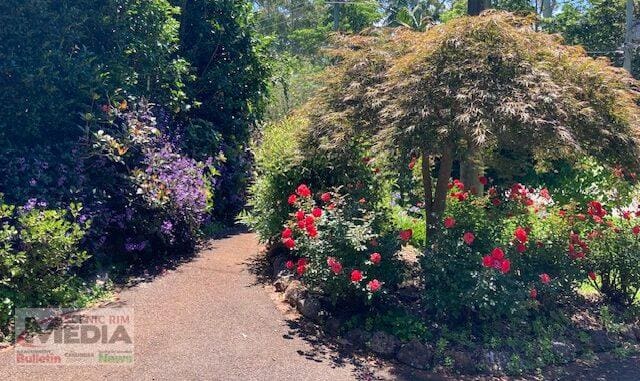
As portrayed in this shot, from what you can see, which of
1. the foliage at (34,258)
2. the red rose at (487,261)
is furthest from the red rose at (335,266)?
the foliage at (34,258)

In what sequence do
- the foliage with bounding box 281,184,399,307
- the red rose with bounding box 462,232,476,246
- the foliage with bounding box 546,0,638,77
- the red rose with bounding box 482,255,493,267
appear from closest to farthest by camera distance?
1. the red rose with bounding box 482,255,493,267
2. the red rose with bounding box 462,232,476,246
3. the foliage with bounding box 281,184,399,307
4. the foliage with bounding box 546,0,638,77

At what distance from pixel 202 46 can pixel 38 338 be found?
6599 millimetres

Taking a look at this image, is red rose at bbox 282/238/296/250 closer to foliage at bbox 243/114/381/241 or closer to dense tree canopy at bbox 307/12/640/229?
foliage at bbox 243/114/381/241

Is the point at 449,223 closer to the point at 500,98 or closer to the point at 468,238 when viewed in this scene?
the point at 468,238

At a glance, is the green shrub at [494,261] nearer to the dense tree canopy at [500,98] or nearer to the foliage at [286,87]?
the dense tree canopy at [500,98]

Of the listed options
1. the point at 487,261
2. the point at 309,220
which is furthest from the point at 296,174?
the point at 487,261

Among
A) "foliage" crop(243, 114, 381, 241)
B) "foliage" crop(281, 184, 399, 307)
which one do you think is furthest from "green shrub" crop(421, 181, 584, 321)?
"foliage" crop(243, 114, 381, 241)

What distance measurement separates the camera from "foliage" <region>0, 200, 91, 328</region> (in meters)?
4.54

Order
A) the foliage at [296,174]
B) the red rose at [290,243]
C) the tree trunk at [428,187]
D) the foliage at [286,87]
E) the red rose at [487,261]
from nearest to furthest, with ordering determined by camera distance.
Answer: the red rose at [487,261], the red rose at [290,243], the tree trunk at [428,187], the foliage at [296,174], the foliage at [286,87]

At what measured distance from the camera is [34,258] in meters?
4.73

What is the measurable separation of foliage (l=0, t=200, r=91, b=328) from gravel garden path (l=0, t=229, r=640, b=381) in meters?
0.57

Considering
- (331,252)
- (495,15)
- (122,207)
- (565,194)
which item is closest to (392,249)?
(331,252)

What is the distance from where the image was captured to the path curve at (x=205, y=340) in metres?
3.89

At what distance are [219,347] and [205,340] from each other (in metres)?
0.19
